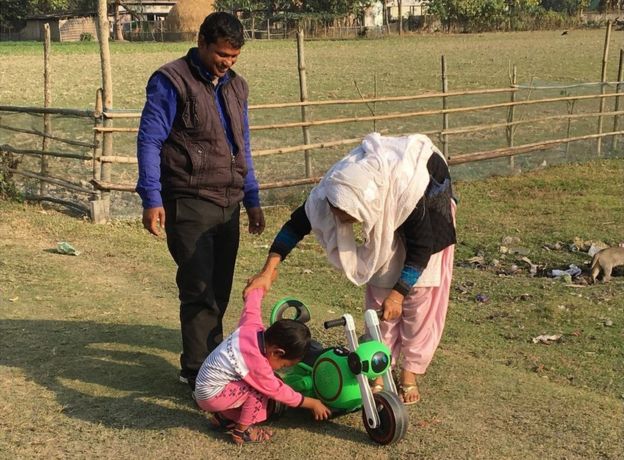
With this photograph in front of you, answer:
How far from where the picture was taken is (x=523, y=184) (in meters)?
10.4

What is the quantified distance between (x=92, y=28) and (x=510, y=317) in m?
60.6

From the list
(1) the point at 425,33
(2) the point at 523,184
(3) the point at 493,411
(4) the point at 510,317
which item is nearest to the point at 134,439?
(3) the point at 493,411

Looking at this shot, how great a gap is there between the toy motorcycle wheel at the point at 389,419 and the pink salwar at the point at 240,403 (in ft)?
1.39

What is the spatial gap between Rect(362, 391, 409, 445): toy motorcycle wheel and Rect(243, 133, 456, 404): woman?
329 millimetres

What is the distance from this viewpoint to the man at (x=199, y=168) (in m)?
3.25

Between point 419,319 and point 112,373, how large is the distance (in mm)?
1552

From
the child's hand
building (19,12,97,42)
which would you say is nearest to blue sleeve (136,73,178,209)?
the child's hand

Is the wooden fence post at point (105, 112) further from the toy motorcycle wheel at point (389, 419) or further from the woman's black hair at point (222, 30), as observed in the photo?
the toy motorcycle wheel at point (389, 419)

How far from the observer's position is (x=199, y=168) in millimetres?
3402

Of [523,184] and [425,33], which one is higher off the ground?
[425,33]

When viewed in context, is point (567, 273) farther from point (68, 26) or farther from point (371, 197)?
point (68, 26)

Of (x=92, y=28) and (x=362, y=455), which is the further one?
(x=92, y=28)

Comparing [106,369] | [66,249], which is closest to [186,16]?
[66,249]

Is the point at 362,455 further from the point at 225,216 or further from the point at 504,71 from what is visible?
the point at 504,71
